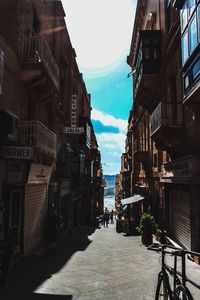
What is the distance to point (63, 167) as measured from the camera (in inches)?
813

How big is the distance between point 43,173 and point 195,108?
654 cm

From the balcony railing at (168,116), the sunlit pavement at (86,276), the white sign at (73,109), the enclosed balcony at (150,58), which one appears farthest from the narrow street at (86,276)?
the white sign at (73,109)

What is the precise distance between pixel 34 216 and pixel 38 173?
84.0 inches

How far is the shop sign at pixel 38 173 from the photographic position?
11.5 meters

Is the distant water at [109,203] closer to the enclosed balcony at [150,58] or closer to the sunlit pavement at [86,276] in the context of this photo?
the enclosed balcony at [150,58]

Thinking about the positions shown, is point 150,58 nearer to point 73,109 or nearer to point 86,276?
point 73,109

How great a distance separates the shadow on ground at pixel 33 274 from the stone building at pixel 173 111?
16.5 ft

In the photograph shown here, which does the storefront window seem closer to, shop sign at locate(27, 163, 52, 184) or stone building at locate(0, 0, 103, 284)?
stone building at locate(0, 0, 103, 284)

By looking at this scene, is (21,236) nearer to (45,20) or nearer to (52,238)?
(52,238)

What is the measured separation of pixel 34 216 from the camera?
13.4m

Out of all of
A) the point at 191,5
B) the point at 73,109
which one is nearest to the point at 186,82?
the point at 191,5

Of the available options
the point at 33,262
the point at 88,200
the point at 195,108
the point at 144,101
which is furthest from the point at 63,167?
the point at 88,200

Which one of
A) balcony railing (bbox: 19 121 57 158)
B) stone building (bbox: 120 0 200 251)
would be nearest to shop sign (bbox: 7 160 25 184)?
balcony railing (bbox: 19 121 57 158)

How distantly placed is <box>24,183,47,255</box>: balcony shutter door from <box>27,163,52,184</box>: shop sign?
394 millimetres
